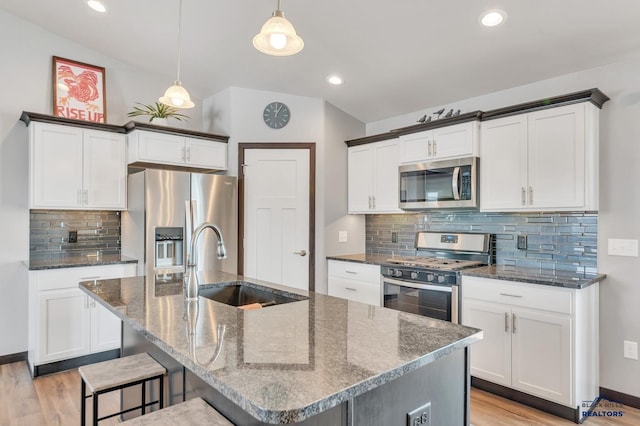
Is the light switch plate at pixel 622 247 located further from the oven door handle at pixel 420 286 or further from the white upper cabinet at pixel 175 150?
the white upper cabinet at pixel 175 150

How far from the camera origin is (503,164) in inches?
123

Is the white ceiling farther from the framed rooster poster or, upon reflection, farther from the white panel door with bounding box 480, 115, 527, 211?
the white panel door with bounding box 480, 115, 527, 211

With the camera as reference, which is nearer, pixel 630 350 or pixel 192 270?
pixel 192 270

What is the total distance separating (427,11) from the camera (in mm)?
2619

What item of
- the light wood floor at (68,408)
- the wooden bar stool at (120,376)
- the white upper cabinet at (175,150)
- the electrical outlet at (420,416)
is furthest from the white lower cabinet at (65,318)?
the electrical outlet at (420,416)

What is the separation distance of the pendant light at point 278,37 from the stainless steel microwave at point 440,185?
78.1 inches

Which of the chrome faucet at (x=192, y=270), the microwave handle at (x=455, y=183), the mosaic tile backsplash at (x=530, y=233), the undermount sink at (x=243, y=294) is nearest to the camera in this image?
the chrome faucet at (x=192, y=270)

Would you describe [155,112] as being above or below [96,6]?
below

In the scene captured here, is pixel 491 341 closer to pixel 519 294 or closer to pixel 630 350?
pixel 519 294

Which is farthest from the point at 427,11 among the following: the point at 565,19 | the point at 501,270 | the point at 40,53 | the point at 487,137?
the point at 40,53

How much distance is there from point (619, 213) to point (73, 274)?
435cm

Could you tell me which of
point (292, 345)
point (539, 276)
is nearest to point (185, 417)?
point (292, 345)

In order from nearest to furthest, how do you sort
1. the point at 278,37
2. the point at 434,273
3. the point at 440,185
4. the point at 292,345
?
1. the point at 292,345
2. the point at 278,37
3. the point at 434,273
4. the point at 440,185

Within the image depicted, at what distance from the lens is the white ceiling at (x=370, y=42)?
254 cm
